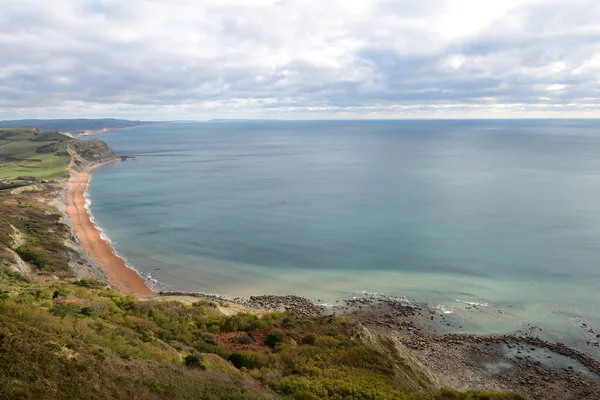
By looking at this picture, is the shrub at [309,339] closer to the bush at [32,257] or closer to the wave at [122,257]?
the wave at [122,257]

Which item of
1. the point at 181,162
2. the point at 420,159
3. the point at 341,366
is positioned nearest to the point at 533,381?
the point at 341,366

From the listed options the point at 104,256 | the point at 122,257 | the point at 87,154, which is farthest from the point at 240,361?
the point at 87,154

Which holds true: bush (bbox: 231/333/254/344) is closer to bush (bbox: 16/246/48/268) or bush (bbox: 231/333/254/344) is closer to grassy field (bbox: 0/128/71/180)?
bush (bbox: 16/246/48/268)

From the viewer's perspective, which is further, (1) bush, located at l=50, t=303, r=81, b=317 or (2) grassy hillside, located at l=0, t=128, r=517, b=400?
(1) bush, located at l=50, t=303, r=81, b=317

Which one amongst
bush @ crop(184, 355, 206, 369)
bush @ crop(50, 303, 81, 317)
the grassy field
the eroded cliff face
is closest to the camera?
bush @ crop(184, 355, 206, 369)

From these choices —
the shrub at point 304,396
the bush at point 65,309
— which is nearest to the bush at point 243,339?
the shrub at point 304,396

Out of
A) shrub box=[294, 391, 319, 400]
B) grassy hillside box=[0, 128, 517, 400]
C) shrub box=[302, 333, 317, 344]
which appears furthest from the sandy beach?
shrub box=[294, 391, 319, 400]

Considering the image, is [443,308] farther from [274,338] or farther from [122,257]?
[122,257]
